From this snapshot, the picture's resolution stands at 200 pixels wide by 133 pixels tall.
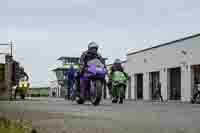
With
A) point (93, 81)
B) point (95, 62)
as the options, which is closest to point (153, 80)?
point (95, 62)

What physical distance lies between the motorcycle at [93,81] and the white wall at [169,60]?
76.2 ft

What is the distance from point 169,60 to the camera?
41500 mm

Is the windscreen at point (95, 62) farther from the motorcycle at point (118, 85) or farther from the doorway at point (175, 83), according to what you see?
the doorway at point (175, 83)

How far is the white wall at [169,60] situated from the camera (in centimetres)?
3678

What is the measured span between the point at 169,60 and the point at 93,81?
2914 centimetres

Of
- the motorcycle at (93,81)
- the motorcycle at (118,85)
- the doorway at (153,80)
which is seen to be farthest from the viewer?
the doorway at (153,80)

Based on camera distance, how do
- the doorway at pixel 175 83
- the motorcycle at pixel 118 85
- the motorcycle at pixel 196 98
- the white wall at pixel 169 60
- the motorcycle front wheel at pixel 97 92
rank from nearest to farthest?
the motorcycle front wheel at pixel 97 92
the motorcycle at pixel 118 85
the motorcycle at pixel 196 98
the white wall at pixel 169 60
the doorway at pixel 175 83

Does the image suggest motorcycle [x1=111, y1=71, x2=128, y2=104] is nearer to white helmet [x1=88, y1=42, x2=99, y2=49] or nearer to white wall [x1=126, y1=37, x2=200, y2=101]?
white helmet [x1=88, y1=42, x2=99, y2=49]

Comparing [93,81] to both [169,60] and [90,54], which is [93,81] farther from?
[169,60]

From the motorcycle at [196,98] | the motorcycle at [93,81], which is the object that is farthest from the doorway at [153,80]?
the motorcycle at [93,81]

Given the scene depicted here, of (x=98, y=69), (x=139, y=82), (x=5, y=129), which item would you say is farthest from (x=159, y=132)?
(x=139, y=82)

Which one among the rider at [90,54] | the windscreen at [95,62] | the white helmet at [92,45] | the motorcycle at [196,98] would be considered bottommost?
the motorcycle at [196,98]

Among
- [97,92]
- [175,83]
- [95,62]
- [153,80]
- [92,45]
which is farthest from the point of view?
[153,80]

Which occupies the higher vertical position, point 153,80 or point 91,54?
point 91,54
